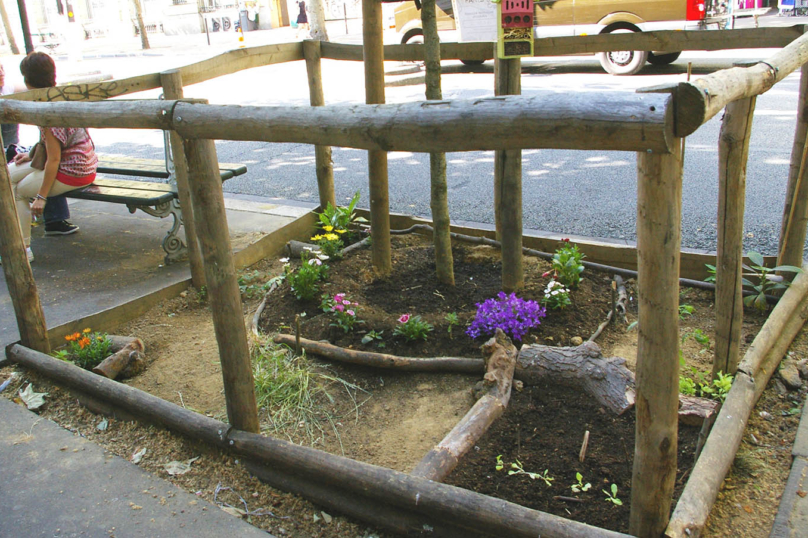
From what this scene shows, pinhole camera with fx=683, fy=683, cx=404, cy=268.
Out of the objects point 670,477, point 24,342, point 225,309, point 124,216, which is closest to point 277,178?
point 124,216

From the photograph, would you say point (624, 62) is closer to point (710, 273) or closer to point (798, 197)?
point (710, 273)

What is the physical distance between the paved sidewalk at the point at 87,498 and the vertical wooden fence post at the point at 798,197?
9.99 ft

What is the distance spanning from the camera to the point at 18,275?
3352 mm

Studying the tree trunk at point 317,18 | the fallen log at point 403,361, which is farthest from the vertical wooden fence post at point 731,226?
the tree trunk at point 317,18

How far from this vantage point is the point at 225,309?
2.55 meters

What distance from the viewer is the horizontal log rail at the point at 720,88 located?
1.61 metres

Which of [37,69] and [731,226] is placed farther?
[37,69]

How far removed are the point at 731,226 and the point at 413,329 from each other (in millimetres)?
1532

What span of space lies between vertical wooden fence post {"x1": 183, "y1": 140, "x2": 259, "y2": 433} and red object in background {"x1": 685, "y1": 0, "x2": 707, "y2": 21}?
1027 cm

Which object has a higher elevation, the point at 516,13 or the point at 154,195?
the point at 516,13

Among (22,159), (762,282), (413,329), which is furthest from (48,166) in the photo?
(762,282)

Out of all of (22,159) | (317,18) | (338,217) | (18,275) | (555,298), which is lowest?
(555,298)

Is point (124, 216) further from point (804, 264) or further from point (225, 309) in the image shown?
point (804, 264)

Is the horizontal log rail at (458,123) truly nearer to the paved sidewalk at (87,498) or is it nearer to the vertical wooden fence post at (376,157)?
the paved sidewalk at (87,498)
